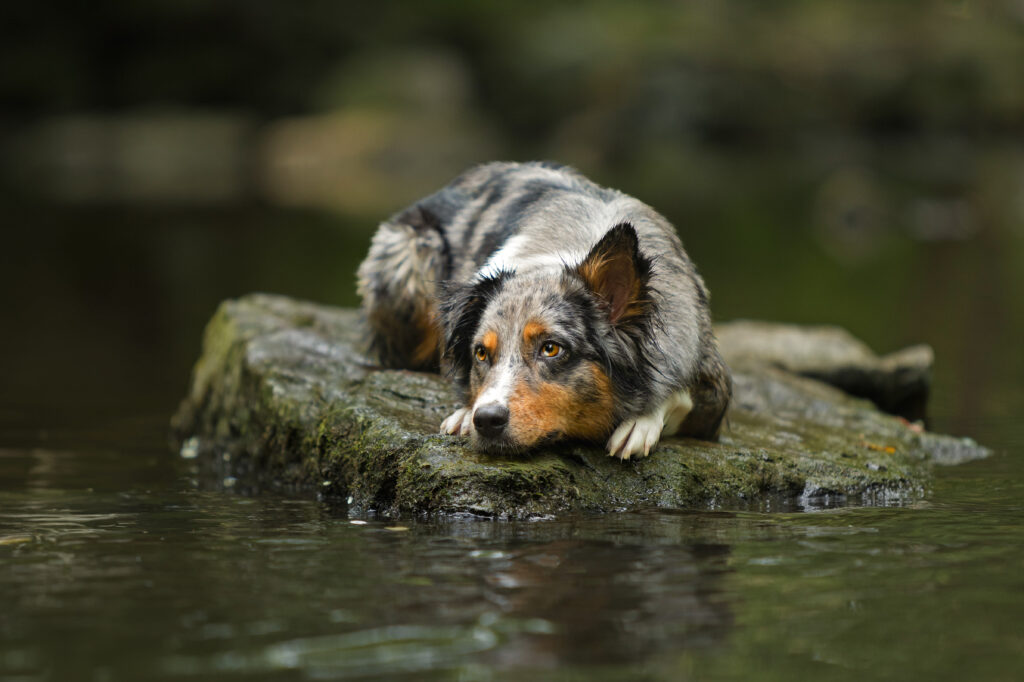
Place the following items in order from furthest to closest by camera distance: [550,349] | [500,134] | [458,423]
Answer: [500,134] → [458,423] → [550,349]

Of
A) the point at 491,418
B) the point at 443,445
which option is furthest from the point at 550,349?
the point at 443,445

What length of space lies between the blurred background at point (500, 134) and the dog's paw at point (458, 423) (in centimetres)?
1069

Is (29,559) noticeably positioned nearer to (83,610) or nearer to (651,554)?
(83,610)

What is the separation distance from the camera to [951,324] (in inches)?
631

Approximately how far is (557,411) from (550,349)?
34cm

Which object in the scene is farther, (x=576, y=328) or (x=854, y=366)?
(x=854, y=366)

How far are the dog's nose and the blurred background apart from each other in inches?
446

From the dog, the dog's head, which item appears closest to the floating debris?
the dog

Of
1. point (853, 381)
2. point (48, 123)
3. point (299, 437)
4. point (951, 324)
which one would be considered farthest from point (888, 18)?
point (299, 437)

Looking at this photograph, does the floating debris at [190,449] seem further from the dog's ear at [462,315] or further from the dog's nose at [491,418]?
the dog's nose at [491,418]

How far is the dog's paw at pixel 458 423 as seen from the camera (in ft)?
23.5

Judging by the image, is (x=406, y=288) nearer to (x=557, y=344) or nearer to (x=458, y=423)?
(x=458, y=423)

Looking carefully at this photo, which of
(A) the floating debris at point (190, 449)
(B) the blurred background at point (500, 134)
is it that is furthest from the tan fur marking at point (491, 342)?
(B) the blurred background at point (500, 134)

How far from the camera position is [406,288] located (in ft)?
28.6
